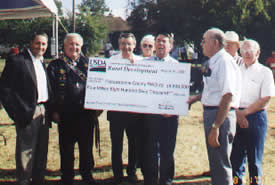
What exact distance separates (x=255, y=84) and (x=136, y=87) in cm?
150

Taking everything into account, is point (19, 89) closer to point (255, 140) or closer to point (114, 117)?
point (114, 117)

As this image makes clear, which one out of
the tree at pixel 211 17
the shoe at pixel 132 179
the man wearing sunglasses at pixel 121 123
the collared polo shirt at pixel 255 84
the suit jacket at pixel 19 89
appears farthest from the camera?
the tree at pixel 211 17

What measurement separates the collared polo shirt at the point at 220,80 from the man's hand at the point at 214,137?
294 mm

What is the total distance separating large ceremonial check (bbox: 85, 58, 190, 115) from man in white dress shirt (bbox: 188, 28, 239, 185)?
595mm

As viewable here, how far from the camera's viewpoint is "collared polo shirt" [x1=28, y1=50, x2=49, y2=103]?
3922 millimetres

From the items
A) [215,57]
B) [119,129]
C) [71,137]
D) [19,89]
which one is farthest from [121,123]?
[215,57]

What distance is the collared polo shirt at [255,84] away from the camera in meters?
3.65

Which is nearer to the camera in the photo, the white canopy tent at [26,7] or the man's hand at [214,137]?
the man's hand at [214,137]

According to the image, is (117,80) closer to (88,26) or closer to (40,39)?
(40,39)

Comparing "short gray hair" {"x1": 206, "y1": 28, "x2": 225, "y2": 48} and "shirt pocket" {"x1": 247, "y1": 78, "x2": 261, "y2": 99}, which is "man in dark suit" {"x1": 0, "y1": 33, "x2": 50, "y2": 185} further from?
"shirt pocket" {"x1": 247, "y1": 78, "x2": 261, "y2": 99}

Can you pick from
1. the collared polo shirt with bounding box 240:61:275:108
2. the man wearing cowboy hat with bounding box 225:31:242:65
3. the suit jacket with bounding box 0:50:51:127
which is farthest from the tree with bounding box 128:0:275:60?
the suit jacket with bounding box 0:50:51:127

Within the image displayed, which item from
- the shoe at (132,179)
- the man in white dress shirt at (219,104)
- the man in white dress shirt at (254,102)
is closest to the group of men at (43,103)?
the shoe at (132,179)

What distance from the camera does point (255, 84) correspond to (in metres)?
3.70

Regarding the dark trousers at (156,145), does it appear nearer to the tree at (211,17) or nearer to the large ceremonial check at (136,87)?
the large ceremonial check at (136,87)
